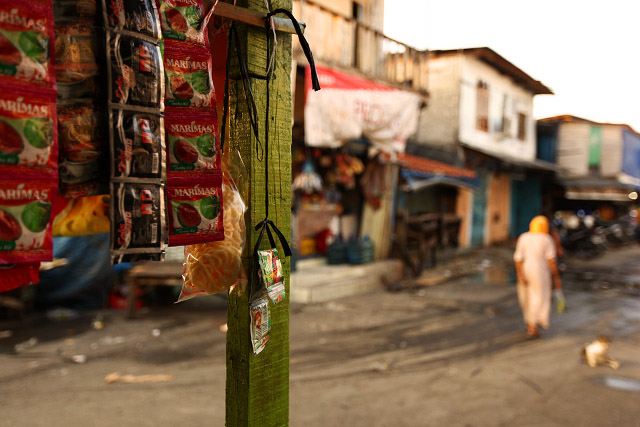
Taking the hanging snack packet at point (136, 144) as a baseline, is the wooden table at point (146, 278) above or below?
below

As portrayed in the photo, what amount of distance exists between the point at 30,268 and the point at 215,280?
1.96 feet

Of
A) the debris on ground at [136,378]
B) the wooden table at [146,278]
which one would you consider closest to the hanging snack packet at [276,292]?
the debris on ground at [136,378]

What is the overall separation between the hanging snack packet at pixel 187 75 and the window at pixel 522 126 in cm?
2142

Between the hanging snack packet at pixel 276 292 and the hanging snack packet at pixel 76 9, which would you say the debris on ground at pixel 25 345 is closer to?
the hanging snack packet at pixel 276 292

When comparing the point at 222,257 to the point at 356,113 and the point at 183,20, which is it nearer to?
the point at 183,20

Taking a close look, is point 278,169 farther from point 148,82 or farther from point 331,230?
point 331,230

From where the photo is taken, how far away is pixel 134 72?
1394 millimetres

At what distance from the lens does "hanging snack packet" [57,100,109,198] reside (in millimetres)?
1337

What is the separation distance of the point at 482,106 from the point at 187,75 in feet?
56.8

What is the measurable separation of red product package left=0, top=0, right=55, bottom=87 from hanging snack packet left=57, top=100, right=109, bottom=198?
11 centimetres

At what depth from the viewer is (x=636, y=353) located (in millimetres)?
5855

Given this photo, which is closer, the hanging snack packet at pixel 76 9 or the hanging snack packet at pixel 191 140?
the hanging snack packet at pixel 76 9

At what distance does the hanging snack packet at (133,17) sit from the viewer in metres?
1.37

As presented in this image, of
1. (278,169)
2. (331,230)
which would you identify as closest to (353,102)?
(331,230)
